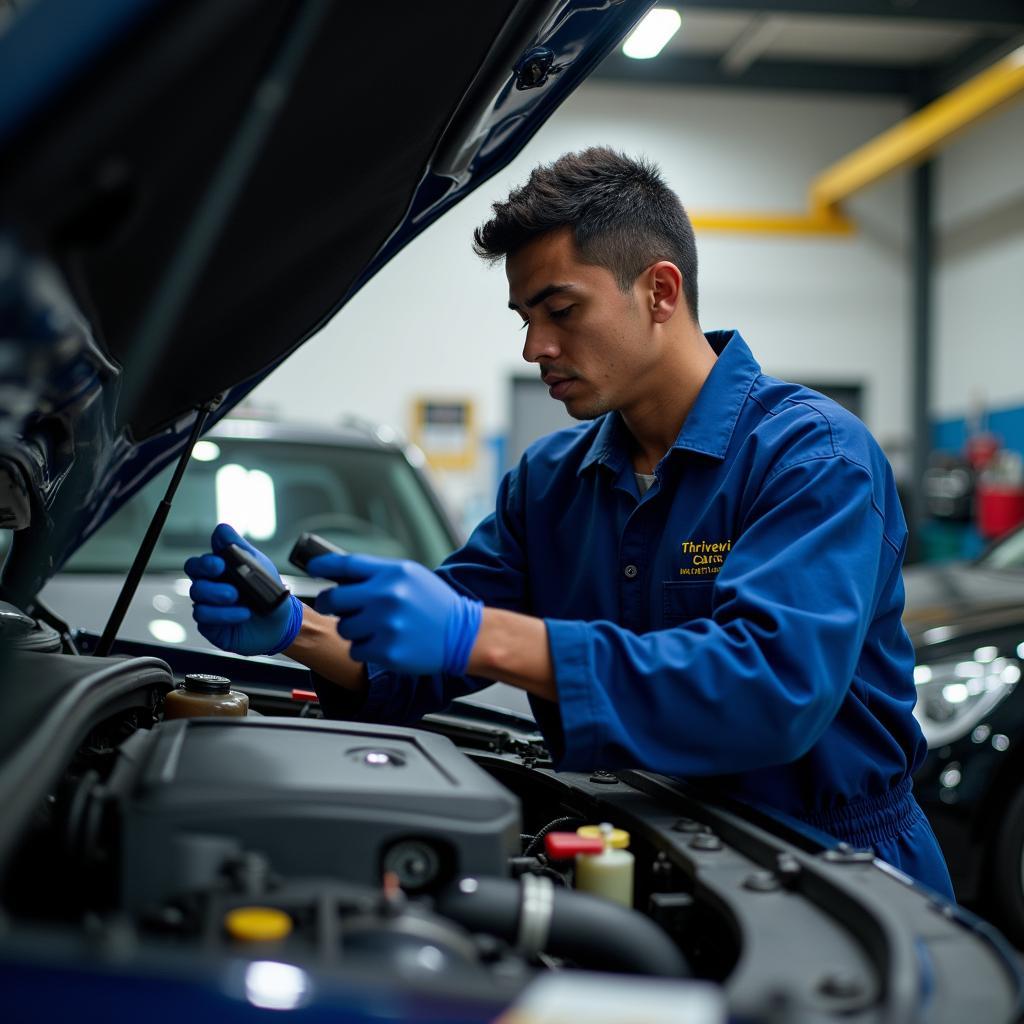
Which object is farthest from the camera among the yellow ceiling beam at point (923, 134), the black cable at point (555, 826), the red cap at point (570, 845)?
the yellow ceiling beam at point (923, 134)

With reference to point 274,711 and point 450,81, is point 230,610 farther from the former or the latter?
point 450,81

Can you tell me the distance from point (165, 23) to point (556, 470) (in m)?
1.02

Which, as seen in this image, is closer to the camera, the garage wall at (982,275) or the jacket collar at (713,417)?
the jacket collar at (713,417)

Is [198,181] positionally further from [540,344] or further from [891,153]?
[891,153]

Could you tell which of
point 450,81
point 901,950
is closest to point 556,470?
point 450,81

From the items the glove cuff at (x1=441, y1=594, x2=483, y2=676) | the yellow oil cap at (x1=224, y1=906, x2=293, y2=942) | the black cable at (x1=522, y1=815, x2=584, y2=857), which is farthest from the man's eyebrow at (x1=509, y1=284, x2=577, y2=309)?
the yellow oil cap at (x1=224, y1=906, x2=293, y2=942)

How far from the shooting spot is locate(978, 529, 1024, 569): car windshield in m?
3.78

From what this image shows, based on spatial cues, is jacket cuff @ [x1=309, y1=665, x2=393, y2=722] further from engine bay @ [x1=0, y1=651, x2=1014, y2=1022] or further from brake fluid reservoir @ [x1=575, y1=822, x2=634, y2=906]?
brake fluid reservoir @ [x1=575, y1=822, x2=634, y2=906]

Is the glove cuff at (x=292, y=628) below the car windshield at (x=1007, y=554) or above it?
below

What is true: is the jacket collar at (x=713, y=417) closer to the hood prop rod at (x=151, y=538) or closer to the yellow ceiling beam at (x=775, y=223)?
the hood prop rod at (x=151, y=538)

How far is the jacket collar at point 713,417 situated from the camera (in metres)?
1.40

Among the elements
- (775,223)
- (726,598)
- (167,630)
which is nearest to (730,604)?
(726,598)

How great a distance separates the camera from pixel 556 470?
1.63 meters

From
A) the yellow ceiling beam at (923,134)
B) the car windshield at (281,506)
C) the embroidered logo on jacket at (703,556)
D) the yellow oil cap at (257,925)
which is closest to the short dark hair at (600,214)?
the embroidered logo on jacket at (703,556)
